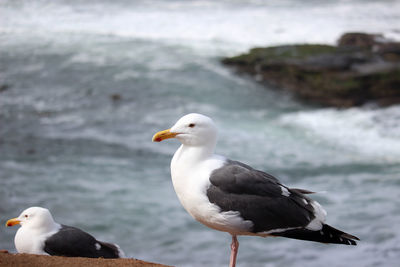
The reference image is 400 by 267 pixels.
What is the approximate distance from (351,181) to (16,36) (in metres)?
11.3

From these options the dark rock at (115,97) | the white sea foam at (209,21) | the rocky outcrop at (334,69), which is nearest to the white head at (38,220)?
the dark rock at (115,97)

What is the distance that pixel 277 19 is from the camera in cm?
1856

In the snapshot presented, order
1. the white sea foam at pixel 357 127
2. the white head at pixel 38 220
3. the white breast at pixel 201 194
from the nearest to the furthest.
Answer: the white breast at pixel 201 194 < the white head at pixel 38 220 < the white sea foam at pixel 357 127

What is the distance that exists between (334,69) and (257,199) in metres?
8.72

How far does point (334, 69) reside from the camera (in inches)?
475

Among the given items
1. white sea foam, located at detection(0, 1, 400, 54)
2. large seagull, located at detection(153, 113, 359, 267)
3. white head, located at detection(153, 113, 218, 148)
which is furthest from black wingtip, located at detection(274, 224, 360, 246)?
white sea foam, located at detection(0, 1, 400, 54)

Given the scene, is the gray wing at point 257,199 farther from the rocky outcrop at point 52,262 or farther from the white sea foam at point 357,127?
the white sea foam at point 357,127

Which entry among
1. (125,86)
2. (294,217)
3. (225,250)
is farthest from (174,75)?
(294,217)

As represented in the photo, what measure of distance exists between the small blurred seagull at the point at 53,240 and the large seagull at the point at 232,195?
1.11 meters

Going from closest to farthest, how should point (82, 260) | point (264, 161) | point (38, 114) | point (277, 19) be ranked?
point (82, 260)
point (264, 161)
point (38, 114)
point (277, 19)

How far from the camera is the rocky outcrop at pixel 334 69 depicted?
37.7ft

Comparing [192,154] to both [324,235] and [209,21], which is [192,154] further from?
[209,21]

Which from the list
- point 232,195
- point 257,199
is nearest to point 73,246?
point 232,195

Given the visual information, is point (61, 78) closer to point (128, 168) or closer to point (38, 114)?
point (38, 114)
